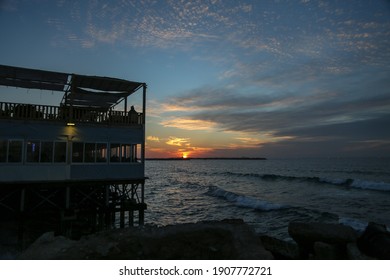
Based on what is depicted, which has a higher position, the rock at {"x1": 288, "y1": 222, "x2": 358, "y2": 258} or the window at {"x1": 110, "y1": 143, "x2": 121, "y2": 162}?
the window at {"x1": 110, "y1": 143, "x2": 121, "y2": 162}

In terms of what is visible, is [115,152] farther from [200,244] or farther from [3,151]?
[200,244]

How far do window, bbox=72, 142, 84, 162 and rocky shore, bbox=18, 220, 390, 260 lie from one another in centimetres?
752

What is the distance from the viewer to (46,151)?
16.7 metres

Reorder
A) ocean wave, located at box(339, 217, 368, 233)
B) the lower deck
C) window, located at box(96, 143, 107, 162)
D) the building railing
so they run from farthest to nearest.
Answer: ocean wave, located at box(339, 217, 368, 233) → window, located at box(96, 143, 107, 162) → the building railing → the lower deck

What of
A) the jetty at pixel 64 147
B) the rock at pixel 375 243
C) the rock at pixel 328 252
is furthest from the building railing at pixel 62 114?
the rock at pixel 375 243

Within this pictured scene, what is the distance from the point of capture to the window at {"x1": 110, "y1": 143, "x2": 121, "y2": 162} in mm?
18312

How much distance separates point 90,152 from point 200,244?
35.3 ft

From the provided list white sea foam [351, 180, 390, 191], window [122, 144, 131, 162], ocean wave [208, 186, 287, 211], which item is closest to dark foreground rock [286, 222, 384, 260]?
window [122, 144, 131, 162]

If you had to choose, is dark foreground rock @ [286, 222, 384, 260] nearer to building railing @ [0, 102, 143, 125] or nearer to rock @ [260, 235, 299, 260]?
rock @ [260, 235, 299, 260]

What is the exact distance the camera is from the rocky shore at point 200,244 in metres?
8.93

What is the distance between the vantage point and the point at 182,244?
952 cm

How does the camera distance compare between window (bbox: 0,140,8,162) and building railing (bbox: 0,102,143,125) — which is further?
building railing (bbox: 0,102,143,125)
